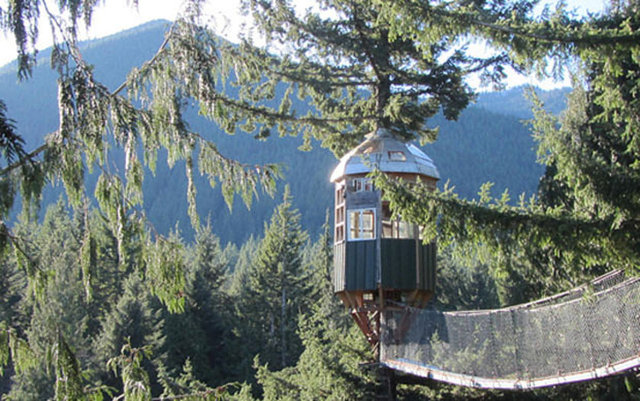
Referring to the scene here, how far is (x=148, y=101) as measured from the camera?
12.4 ft

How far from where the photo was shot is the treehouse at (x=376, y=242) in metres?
10.7

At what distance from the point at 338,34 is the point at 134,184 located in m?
8.35

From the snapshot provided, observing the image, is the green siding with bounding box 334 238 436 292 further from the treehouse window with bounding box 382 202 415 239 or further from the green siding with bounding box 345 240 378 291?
the treehouse window with bounding box 382 202 415 239

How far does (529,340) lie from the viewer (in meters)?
7.71

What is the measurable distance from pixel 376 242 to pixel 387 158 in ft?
3.96

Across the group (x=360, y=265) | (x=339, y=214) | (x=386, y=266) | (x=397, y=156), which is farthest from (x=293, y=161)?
(x=386, y=266)

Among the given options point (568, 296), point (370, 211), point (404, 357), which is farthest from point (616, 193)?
point (370, 211)

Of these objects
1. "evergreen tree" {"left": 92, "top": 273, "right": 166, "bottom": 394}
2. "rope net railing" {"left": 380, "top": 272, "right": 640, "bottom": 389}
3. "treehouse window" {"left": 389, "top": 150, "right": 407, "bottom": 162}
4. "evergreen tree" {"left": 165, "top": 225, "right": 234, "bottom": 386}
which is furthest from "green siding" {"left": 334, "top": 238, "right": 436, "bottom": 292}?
"evergreen tree" {"left": 165, "top": 225, "right": 234, "bottom": 386}

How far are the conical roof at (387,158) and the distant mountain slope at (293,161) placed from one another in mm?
92525

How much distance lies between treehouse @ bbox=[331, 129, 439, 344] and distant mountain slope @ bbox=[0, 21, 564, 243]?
3642 inches

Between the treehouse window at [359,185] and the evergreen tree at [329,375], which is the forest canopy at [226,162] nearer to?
the evergreen tree at [329,375]

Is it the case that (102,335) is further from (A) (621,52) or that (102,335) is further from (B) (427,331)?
(A) (621,52)

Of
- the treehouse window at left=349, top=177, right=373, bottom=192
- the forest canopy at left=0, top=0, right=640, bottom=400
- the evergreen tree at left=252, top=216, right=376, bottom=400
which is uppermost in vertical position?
the treehouse window at left=349, top=177, right=373, bottom=192

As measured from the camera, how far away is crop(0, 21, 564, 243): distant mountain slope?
11138cm
